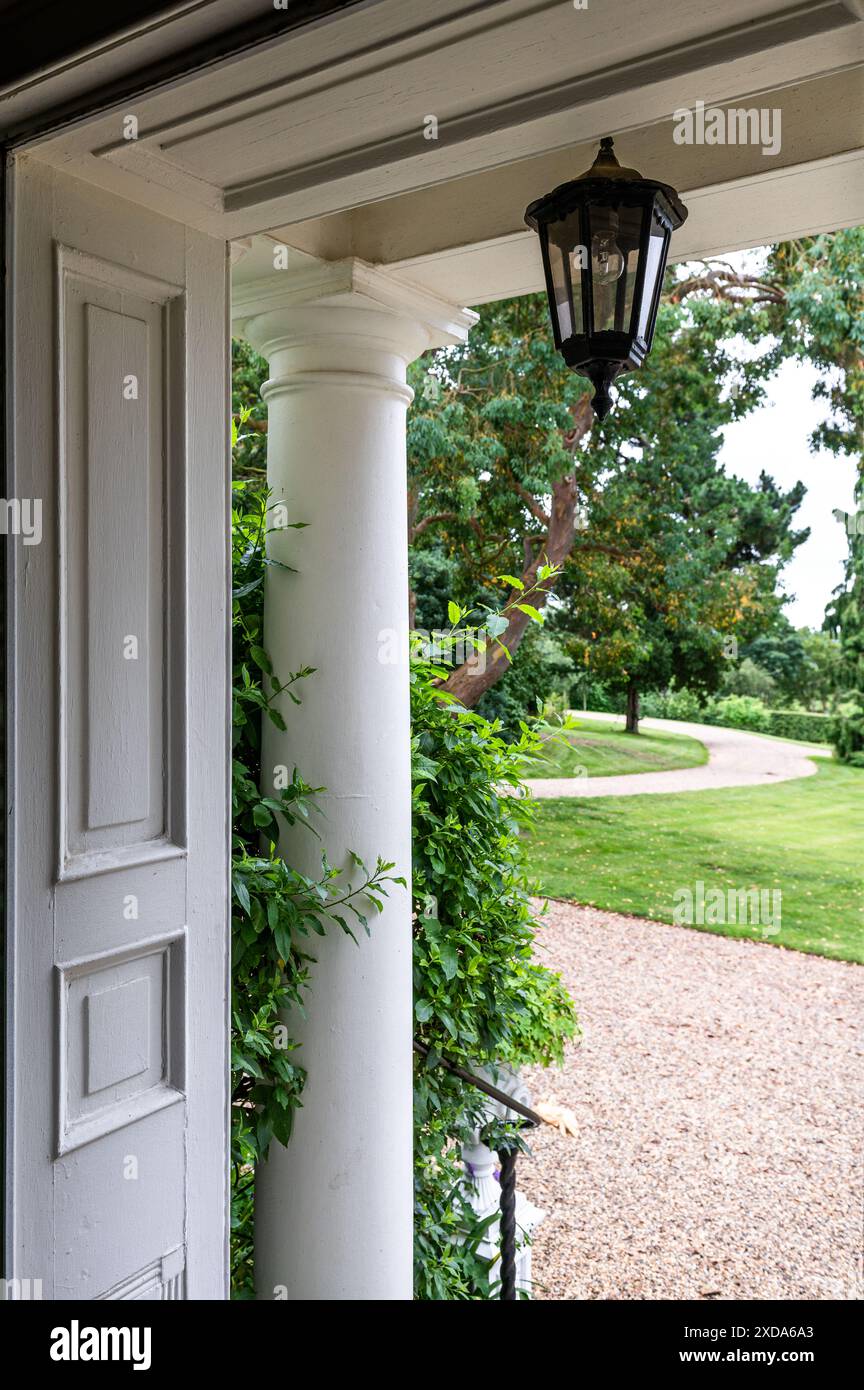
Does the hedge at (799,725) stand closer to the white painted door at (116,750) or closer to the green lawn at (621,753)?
the green lawn at (621,753)

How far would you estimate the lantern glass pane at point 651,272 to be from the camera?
1.54 meters

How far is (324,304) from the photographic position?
2.17 m

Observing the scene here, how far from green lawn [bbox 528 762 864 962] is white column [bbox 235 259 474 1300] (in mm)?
7450

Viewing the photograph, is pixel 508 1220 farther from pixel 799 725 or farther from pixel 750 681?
pixel 799 725

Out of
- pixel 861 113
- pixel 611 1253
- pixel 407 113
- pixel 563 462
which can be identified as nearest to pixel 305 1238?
pixel 407 113

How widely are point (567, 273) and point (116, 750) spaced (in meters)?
0.97

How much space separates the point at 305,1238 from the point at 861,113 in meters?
2.28

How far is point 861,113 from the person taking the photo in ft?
5.24

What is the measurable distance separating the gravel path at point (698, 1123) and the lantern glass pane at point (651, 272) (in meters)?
3.06

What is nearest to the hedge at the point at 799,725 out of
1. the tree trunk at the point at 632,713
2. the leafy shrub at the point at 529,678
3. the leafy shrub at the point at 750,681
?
the leafy shrub at the point at 750,681

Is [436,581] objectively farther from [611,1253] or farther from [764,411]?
[611,1253]

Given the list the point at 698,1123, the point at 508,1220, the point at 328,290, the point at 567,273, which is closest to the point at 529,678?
the point at 698,1123

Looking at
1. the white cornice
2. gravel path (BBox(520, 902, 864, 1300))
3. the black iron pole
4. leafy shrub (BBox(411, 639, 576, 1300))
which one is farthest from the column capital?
gravel path (BBox(520, 902, 864, 1300))
